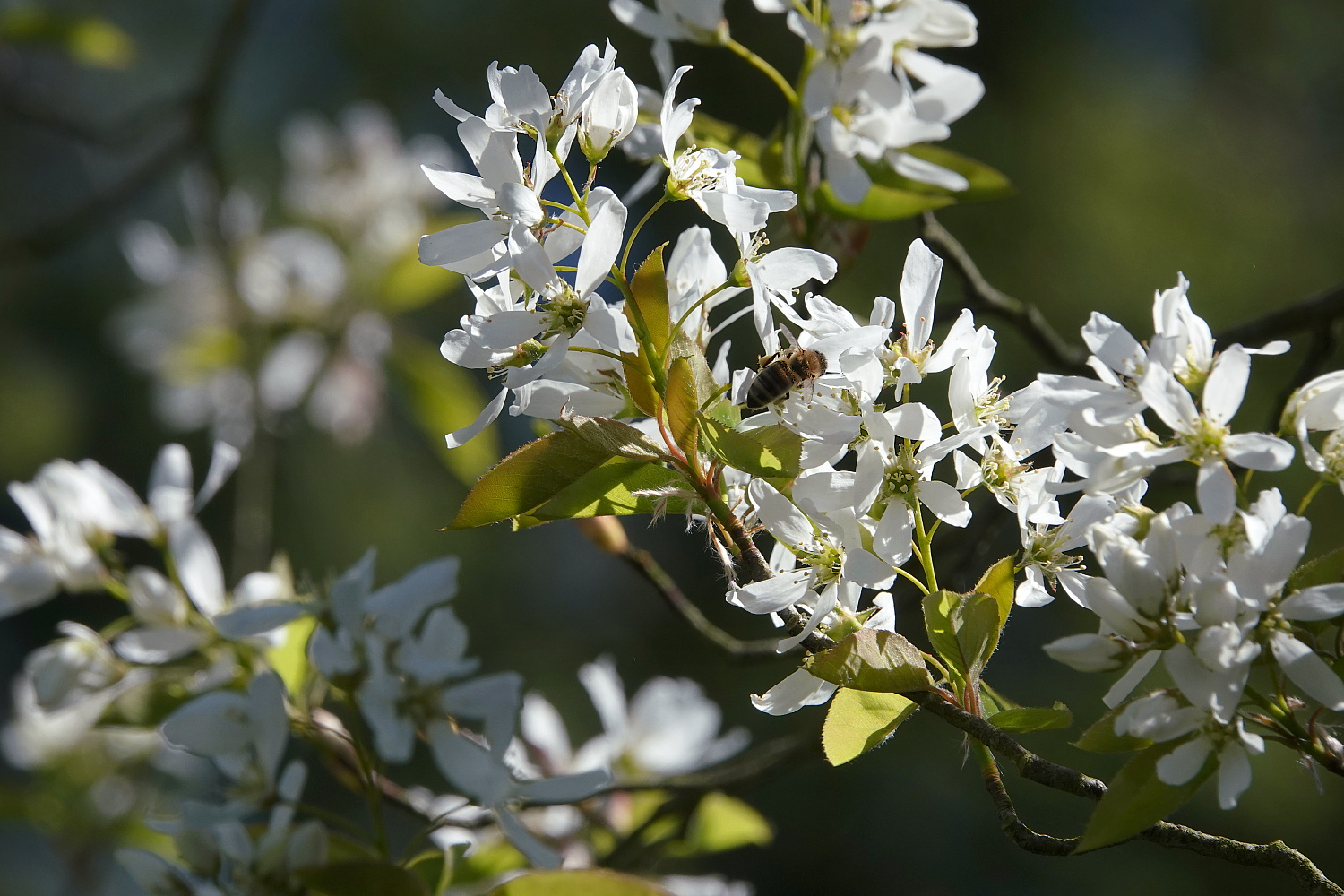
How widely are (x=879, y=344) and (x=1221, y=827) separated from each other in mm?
4132

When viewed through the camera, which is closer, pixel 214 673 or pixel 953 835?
pixel 214 673

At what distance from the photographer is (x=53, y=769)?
2.27m

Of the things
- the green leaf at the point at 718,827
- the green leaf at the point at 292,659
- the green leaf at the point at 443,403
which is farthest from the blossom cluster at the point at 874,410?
the green leaf at the point at 443,403

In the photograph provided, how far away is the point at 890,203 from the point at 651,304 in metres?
0.30

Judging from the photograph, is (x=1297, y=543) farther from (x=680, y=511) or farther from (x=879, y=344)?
(x=680, y=511)

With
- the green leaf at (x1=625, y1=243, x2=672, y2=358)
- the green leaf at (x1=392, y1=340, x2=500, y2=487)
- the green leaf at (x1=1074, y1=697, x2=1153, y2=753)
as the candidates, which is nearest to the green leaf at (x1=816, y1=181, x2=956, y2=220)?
the green leaf at (x1=625, y1=243, x2=672, y2=358)

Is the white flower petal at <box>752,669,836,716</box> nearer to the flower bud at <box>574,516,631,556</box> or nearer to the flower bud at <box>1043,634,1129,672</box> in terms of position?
the flower bud at <box>1043,634,1129,672</box>

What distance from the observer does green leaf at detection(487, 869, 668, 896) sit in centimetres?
75

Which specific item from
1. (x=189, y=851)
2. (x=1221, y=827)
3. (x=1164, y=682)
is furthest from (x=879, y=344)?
(x=1221, y=827)

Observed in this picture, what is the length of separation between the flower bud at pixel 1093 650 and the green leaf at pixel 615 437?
30 centimetres

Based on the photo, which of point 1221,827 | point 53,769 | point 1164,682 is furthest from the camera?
point 1221,827

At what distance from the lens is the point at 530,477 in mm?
758

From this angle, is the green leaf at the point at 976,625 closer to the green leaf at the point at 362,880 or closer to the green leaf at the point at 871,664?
the green leaf at the point at 871,664

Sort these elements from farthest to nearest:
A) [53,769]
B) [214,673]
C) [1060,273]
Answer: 1. [1060,273]
2. [53,769]
3. [214,673]
